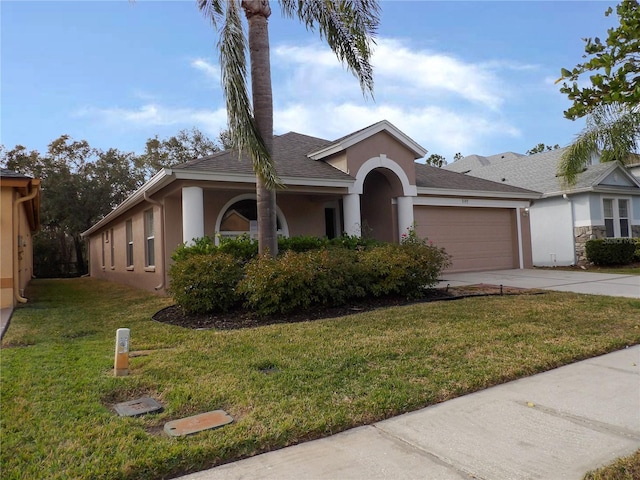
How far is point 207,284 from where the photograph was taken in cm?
822

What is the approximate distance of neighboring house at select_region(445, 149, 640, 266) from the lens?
1859cm

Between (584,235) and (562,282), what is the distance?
27.3 ft

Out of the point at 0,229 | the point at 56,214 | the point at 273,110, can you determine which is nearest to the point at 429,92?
the point at 273,110

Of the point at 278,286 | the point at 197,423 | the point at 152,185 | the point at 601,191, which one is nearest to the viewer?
the point at 197,423

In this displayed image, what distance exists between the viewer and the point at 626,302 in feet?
27.2

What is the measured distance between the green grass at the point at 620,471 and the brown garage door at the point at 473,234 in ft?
40.1

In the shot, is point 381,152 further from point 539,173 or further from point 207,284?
point 539,173

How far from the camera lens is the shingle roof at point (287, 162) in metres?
11.0

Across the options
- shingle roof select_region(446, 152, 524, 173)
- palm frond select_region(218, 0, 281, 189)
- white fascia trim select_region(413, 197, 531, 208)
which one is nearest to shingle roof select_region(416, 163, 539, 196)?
white fascia trim select_region(413, 197, 531, 208)

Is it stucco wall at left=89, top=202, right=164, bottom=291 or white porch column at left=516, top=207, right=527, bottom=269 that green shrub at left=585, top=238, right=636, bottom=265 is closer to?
white porch column at left=516, top=207, right=527, bottom=269

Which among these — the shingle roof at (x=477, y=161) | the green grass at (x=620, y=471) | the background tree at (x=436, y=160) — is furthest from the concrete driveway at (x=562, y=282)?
the background tree at (x=436, y=160)

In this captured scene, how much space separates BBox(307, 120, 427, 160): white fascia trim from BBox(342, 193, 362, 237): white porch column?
1.48m

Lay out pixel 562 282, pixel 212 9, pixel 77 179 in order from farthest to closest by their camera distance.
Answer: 1. pixel 77 179
2. pixel 562 282
3. pixel 212 9

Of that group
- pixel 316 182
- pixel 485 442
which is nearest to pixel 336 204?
pixel 316 182
